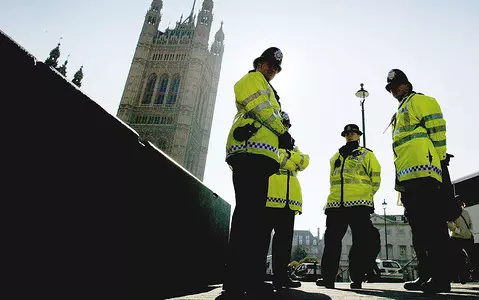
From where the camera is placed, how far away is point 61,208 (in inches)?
53.1

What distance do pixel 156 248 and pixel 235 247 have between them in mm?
610

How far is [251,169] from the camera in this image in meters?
2.25

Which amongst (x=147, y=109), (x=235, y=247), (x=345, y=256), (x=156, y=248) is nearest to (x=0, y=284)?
(x=156, y=248)

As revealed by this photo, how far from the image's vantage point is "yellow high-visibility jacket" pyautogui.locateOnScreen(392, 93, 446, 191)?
9.62 feet

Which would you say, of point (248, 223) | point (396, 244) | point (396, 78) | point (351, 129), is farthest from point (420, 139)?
point (396, 244)

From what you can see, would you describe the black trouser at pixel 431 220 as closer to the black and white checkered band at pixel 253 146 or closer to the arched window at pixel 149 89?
the black and white checkered band at pixel 253 146

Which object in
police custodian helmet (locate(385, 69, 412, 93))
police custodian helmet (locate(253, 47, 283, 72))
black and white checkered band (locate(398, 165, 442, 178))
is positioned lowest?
black and white checkered band (locate(398, 165, 442, 178))

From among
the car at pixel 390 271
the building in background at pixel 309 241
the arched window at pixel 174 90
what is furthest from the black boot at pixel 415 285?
the building in background at pixel 309 241

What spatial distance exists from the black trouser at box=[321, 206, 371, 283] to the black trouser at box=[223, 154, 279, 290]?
1.92 meters

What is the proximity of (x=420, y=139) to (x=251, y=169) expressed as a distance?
6.44 feet

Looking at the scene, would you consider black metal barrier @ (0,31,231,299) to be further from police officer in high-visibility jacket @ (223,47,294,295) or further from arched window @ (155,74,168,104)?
arched window @ (155,74,168,104)

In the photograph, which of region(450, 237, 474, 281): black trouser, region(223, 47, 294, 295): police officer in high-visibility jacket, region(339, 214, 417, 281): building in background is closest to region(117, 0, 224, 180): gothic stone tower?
region(339, 214, 417, 281): building in background

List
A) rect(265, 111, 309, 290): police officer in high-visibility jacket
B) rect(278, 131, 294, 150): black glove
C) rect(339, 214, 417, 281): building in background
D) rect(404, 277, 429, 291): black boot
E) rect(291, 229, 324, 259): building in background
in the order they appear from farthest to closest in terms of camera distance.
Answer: rect(291, 229, 324, 259): building in background
rect(339, 214, 417, 281): building in background
rect(265, 111, 309, 290): police officer in high-visibility jacket
rect(404, 277, 429, 291): black boot
rect(278, 131, 294, 150): black glove

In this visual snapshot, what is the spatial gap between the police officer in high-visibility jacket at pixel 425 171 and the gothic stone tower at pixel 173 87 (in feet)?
135
